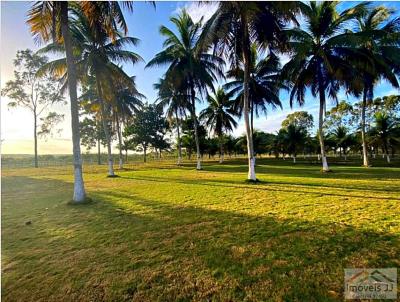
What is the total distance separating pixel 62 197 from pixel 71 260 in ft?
19.5

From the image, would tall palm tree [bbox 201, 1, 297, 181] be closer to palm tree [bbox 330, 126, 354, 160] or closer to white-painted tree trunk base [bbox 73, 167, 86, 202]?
white-painted tree trunk base [bbox 73, 167, 86, 202]

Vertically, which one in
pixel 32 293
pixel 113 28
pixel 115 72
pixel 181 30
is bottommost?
pixel 32 293

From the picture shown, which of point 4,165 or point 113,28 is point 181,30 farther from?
point 4,165

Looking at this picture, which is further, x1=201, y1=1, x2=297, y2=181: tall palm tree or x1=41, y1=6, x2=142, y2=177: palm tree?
x1=41, y1=6, x2=142, y2=177: palm tree

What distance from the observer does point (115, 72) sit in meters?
14.4

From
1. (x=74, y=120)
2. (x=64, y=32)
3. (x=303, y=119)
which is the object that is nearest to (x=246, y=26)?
(x=64, y=32)

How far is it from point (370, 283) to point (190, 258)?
2.13m

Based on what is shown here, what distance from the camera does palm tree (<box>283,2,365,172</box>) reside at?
40.4 ft

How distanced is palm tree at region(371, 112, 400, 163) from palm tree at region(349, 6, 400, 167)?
18.5 ft

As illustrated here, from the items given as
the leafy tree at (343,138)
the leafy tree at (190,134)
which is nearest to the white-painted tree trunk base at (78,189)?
the leafy tree at (190,134)

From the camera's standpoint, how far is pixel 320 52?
1232cm

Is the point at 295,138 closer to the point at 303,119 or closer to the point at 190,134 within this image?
the point at 190,134

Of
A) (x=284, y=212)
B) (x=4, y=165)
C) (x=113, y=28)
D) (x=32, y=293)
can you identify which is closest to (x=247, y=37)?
(x=113, y=28)

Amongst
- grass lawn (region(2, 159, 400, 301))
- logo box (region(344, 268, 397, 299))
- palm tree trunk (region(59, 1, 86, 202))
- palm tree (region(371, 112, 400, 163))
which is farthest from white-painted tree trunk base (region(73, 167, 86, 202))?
palm tree (region(371, 112, 400, 163))
